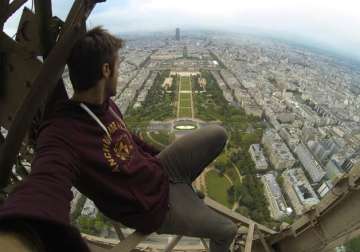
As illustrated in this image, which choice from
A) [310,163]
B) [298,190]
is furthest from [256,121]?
[298,190]

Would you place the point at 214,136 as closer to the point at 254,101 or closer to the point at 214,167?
the point at 214,167

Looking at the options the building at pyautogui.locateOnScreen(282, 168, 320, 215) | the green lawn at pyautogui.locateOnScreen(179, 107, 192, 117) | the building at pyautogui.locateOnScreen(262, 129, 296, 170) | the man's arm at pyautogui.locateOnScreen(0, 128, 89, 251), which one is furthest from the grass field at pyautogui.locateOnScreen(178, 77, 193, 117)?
the man's arm at pyautogui.locateOnScreen(0, 128, 89, 251)

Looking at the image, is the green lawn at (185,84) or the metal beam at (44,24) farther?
the green lawn at (185,84)

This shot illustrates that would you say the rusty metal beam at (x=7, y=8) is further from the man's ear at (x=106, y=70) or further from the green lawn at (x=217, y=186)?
the green lawn at (x=217, y=186)

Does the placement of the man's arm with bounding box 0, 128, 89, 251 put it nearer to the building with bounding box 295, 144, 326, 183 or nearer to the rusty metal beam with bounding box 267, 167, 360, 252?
the rusty metal beam with bounding box 267, 167, 360, 252

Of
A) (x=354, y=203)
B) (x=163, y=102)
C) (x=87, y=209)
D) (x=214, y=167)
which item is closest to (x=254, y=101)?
(x=163, y=102)

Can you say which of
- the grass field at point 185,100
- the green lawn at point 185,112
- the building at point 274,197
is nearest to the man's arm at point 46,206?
the building at point 274,197
